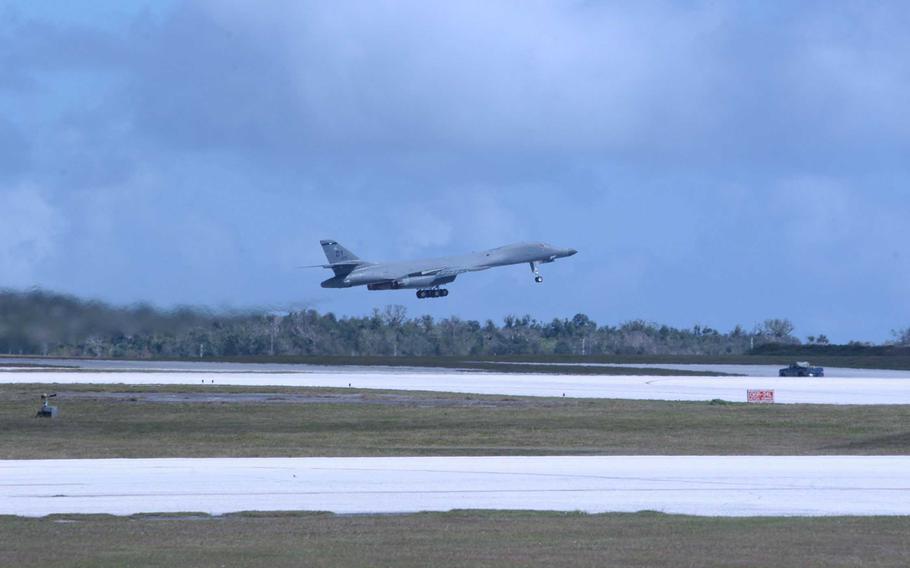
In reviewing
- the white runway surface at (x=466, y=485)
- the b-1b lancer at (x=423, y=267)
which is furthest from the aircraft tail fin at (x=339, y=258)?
the white runway surface at (x=466, y=485)

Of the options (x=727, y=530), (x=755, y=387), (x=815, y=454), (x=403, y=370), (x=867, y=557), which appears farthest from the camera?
(x=403, y=370)

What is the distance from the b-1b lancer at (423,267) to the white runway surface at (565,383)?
14375mm

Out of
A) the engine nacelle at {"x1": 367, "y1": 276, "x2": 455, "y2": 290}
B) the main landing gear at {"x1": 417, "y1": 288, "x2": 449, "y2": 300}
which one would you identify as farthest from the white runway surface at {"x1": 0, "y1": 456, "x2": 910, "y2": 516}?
the main landing gear at {"x1": 417, "y1": 288, "x2": 449, "y2": 300}

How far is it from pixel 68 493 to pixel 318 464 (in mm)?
7004

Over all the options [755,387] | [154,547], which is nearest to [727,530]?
[154,547]

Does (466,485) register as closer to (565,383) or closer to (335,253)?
(565,383)

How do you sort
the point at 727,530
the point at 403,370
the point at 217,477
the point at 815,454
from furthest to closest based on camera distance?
the point at 403,370, the point at 815,454, the point at 217,477, the point at 727,530

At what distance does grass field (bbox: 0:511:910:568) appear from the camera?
16.1 metres

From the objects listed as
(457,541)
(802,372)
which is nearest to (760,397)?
(802,372)

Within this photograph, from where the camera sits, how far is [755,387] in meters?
62.6

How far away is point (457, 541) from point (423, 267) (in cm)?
7470

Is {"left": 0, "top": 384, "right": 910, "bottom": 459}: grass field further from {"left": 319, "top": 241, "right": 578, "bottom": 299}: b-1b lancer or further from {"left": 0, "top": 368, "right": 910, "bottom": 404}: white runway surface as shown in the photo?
{"left": 319, "top": 241, "right": 578, "bottom": 299}: b-1b lancer

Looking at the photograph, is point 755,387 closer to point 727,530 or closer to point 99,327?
point 99,327

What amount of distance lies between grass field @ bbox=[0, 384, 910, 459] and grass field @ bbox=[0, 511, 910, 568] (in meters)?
12.6
